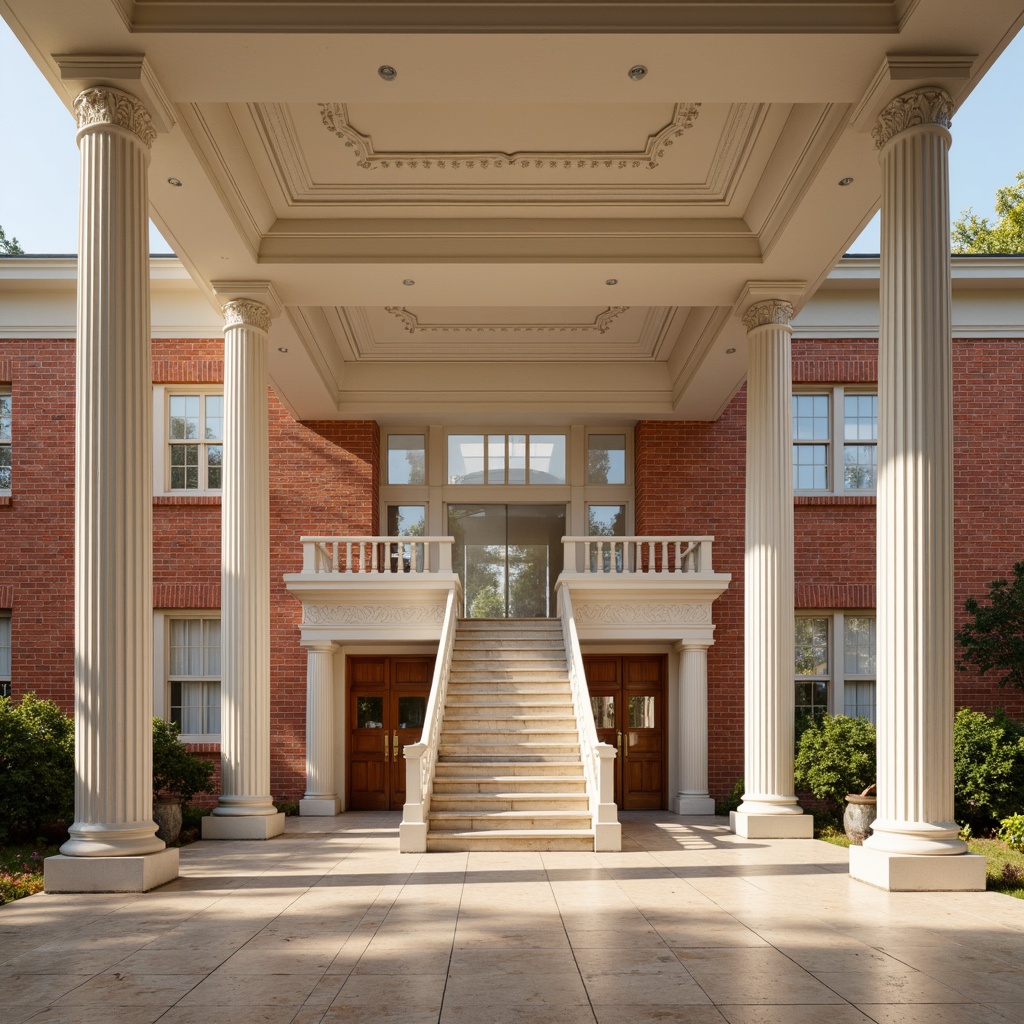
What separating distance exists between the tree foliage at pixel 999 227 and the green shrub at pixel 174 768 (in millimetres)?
23684

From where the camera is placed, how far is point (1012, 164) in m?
30.5

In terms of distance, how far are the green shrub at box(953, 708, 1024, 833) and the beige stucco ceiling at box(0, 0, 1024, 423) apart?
6082 millimetres

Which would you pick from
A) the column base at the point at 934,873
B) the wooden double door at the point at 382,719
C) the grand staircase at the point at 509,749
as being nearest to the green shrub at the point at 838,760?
the grand staircase at the point at 509,749

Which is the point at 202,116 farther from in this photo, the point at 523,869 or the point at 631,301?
the point at 523,869

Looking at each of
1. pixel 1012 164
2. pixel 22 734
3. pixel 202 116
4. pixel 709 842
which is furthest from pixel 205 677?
pixel 1012 164

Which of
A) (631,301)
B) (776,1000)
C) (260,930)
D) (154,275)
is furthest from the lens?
(154,275)

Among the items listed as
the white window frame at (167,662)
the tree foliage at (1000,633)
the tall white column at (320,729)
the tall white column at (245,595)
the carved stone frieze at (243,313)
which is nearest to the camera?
the tall white column at (245,595)

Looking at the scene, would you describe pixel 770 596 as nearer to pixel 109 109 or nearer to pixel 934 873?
pixel 934 873

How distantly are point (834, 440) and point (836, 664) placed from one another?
12.6 ft

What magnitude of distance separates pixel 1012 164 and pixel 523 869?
88.7 ft

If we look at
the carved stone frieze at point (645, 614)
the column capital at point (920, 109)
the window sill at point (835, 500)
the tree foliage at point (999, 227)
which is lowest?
the carved stone frieze at point (645, 614)

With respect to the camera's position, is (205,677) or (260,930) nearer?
(260,930)

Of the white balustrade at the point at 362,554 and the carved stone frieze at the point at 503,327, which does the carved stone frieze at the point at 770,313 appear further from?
the white balustrade at the point at 362,554

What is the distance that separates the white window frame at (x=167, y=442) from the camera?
19.6 metres
